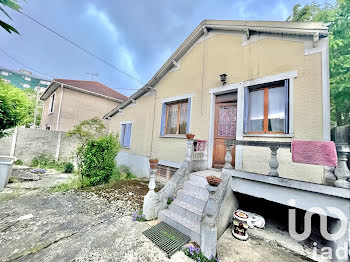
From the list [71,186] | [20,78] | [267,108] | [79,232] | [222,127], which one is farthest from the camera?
[20,78]

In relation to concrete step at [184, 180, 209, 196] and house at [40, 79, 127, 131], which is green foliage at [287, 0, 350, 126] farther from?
house at [40, 79, 127, 131]

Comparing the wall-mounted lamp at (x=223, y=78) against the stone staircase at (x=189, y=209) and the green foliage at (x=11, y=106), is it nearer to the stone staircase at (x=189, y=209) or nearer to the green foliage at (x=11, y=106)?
the stone staircase at (x=189, y=209)

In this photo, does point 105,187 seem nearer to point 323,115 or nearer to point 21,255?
point 21,255

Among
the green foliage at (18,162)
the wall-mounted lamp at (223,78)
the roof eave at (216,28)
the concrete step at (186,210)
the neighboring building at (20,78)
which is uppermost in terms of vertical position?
the neighboring building at (20,78)

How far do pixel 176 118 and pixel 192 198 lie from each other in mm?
3765

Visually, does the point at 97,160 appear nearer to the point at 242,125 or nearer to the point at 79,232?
the point at 79,232

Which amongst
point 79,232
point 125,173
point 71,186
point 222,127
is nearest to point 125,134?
point 125,173

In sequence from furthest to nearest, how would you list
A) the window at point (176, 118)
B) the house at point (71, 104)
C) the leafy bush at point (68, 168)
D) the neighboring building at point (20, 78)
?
1. the neighboring building at point (20, 78)
2. the house at point (71, 104)
3. the leafy bush at point (68, 168)
4. the window at point (176, 118)

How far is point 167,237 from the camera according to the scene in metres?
3.01

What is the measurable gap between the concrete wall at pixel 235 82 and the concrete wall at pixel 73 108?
24.6 ft

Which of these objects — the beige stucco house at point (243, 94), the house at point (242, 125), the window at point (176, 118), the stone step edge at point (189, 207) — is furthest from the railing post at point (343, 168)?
the window at point (176, 118)

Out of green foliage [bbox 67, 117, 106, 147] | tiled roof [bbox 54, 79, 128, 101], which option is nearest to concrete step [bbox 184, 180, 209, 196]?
green foliage [bbox 67, 117, 106, 147]

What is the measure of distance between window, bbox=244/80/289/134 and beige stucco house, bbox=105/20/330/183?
0.02 metres

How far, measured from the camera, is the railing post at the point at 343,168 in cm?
235
